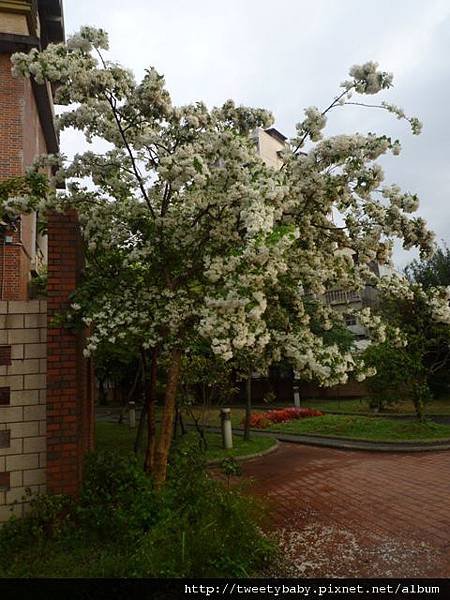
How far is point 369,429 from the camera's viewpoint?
1445cm

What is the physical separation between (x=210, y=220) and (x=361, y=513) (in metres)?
4.40

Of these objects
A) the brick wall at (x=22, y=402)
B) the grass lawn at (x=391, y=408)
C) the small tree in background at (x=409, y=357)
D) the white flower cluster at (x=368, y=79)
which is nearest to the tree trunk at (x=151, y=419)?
the brick wall at (x=22, y=402)

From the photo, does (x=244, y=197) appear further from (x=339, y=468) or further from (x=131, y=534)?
(x=339, y=468)

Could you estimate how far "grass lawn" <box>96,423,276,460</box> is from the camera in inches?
481

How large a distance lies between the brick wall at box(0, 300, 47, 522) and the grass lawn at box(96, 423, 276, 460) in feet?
19.3

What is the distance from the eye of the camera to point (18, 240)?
13.6 meters

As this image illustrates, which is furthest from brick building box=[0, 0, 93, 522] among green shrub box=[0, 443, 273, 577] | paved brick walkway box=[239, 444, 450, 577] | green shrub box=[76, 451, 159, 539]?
paved brick walkway box=[239, 444, 450, 577]

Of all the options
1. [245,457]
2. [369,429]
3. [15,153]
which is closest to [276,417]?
[369,429]

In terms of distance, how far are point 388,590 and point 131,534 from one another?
95.8 inches

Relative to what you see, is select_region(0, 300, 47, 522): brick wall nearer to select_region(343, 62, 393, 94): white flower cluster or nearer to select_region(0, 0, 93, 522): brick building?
select_region(0, 0, 93, 522): brick building

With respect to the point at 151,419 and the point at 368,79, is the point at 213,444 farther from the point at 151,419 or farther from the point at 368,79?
the point at 368,79

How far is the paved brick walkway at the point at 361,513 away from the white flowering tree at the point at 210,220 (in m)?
1.80

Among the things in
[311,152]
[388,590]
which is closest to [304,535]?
[388,590]

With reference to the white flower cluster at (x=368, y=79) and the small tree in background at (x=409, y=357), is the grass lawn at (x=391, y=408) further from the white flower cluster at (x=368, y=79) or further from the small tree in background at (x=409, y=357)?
the white flower cluster at (x=368, y=79)
